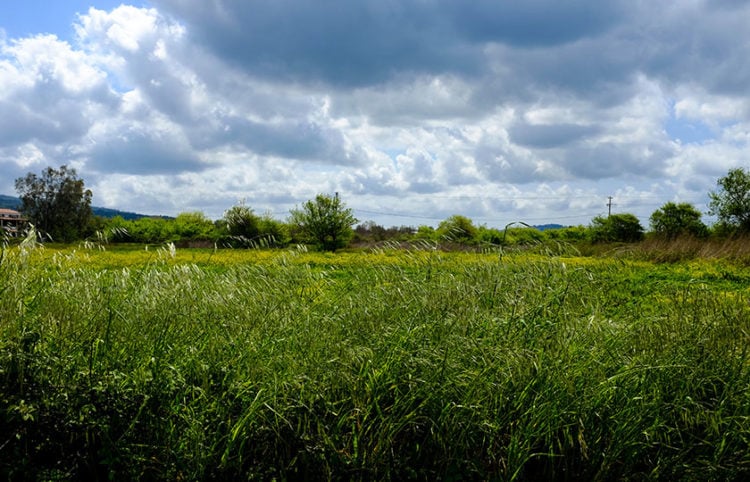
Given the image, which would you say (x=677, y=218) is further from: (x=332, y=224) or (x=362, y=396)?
(x=362, y=396)

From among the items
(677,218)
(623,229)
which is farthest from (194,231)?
(677,218)

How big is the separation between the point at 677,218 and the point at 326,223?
19.5 m

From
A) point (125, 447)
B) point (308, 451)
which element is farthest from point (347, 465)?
point (125, 447)

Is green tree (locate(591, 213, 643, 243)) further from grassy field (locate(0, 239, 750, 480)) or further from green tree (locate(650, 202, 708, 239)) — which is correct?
grassy field (locate(0, 239, 750, 480))

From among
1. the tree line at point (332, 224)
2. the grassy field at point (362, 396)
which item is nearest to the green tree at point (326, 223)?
the tree line at point (332, 224)

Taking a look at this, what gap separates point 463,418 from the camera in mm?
2752

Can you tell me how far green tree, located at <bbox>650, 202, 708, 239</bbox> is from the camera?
27.9 metres

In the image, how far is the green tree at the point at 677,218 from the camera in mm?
27875

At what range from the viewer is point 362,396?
115 inches

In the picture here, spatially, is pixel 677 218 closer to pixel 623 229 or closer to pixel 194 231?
pixel 623 229

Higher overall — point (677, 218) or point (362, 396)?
point (677, 218)

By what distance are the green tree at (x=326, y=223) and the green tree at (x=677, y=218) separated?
17053 mm

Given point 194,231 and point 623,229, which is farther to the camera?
point 623,229

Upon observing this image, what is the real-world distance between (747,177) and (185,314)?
36.4m
